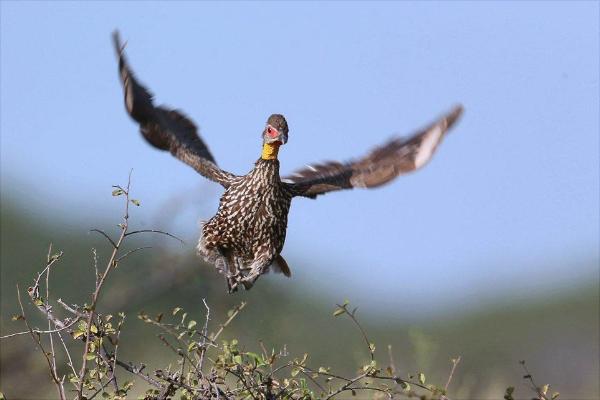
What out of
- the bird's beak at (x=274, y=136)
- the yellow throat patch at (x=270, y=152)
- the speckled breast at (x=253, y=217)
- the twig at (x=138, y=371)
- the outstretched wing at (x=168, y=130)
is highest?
the outstretched wing at (x=168, y=130)

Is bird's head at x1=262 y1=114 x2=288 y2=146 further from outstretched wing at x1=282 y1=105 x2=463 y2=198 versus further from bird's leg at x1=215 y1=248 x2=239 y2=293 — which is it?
bird's leg at x1=215 y1=248 x2=239 y2=293

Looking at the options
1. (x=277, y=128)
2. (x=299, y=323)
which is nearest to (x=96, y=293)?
(x=277, y=128)

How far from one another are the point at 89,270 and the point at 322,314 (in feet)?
36.6

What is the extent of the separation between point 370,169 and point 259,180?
918mm

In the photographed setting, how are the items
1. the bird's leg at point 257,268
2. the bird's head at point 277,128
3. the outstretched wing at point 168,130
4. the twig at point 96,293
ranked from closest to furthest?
the twig at point 96,293, the bird's head at point 277,128, the outstretched wing at point 168,130, the bird's leg at point 257,268

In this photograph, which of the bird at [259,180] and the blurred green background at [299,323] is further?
the bird at [259,180]

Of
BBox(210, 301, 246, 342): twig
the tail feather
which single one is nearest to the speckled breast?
the tail feather

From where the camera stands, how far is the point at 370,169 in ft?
35.0

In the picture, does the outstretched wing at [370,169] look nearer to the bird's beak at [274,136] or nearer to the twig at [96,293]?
the bird's beak at [274,136]

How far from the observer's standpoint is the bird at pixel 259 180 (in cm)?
1011

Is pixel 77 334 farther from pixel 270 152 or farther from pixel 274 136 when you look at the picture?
pixel 270 152

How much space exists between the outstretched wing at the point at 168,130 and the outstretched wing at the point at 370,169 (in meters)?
0.54

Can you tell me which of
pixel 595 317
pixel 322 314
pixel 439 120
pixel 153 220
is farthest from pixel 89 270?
pixel 153 220

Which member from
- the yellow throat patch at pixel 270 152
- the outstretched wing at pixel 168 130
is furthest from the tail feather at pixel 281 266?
the yellow throat patch at pixel 270 152
